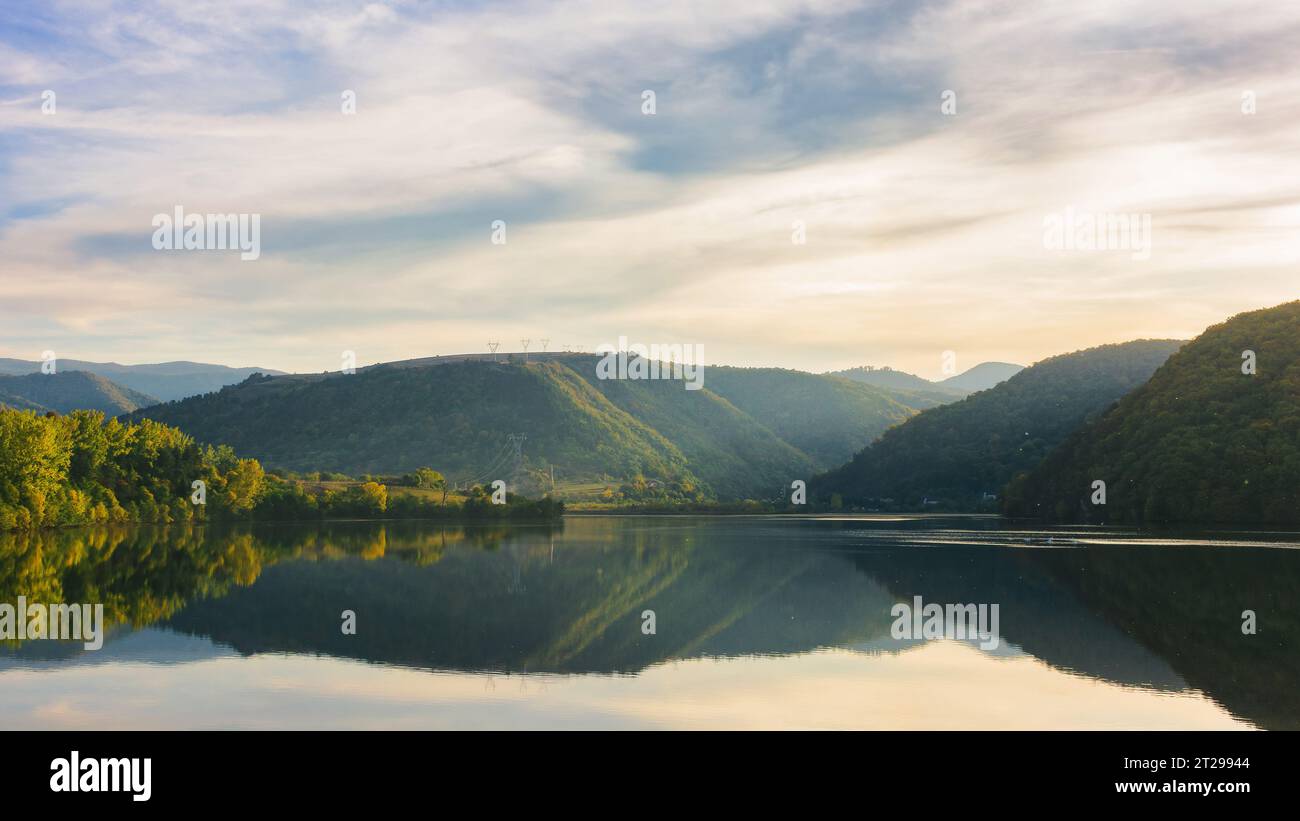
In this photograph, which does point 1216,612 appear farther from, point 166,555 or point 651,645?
point 166,555

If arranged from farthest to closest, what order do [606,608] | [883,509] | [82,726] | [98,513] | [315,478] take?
[883,509] < [315,478] < [98,513] < [606,608] < [82,726]

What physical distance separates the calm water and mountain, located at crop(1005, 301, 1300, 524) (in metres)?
51.9

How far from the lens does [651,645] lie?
3086 centimetres

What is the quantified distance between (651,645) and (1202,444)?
9976cm

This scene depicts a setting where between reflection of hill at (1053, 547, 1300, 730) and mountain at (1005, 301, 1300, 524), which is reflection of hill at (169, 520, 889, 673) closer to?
reflection of hill at (1053, 547, 1300, 730)

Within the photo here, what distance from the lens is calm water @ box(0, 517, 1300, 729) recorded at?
21.6 m

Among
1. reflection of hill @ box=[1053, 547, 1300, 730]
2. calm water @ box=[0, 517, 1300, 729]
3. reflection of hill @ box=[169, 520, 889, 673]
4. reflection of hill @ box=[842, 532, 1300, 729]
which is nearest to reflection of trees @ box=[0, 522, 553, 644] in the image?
calm water @ box=[0, 517, 1300, 729]

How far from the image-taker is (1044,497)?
136750 millimetres

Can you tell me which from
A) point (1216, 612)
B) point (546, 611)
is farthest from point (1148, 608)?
point (546, 611)

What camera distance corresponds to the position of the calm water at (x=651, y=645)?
2161cm

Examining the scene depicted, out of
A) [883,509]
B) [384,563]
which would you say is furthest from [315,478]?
[384,563]

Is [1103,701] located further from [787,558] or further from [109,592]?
[787,558]
